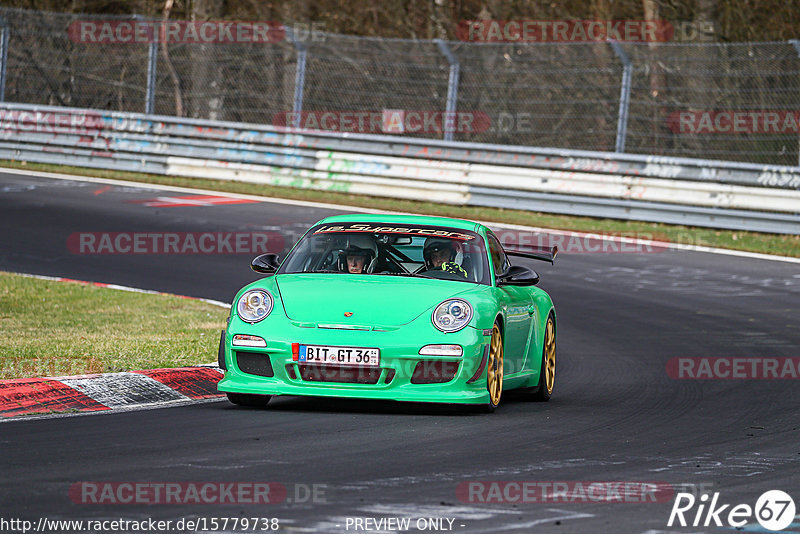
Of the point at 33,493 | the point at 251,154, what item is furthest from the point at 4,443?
the point at 251,154

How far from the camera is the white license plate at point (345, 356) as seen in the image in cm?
803

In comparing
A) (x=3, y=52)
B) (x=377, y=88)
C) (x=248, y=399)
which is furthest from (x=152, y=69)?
(x=248, y=399)

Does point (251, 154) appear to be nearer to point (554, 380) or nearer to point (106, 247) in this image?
point (106, 247)

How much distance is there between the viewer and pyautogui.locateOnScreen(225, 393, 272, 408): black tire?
8.35 metres

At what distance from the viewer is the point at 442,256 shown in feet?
30.2

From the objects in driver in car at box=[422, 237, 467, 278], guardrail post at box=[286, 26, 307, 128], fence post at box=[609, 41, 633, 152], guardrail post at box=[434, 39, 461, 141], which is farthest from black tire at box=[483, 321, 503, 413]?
guardrail post at box=[286, 26, 307, 128]

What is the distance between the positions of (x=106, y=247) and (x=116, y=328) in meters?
5.58

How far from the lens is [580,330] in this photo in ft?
42.1

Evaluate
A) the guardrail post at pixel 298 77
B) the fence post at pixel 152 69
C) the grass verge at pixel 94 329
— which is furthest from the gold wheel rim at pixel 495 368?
the fence post at pixel 152 69

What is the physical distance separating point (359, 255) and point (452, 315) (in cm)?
112

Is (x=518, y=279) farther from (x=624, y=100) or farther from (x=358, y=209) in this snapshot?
(x=624, y=100)

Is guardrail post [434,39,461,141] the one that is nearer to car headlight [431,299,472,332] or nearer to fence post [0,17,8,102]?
fence post [0,17,8,102]

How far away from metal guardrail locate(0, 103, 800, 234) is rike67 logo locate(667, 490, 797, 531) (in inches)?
532

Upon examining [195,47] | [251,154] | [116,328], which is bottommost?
[116,328]
